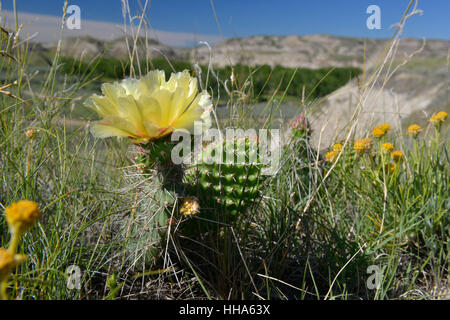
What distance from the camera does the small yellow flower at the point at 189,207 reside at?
0.76 meters

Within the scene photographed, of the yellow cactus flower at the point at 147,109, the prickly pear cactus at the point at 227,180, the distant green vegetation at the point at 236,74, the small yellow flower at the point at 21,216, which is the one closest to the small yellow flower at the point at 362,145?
the distant green vegetation at the point at 236,74

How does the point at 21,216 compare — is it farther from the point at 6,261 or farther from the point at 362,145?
the point at 362,145

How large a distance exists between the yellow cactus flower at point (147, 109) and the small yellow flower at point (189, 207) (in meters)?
0.15

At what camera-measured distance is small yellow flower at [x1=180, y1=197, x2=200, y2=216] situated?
0.76 metres

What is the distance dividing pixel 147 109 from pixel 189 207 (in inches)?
8.8

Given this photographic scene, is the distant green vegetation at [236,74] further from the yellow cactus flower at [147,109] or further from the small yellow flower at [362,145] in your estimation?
the yellow cactus flower at [147,109]

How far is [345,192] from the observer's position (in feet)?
4.14

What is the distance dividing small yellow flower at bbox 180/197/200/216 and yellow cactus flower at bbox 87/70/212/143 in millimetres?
153

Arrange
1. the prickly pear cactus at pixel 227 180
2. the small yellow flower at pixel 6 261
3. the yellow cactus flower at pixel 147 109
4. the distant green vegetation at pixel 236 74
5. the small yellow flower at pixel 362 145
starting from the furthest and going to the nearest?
the distant green vegetation at pixel 236 74, the small yellow flower at pixel 362 145, the prickly pear cactus at pixel 227 180, the yellow cactus flower at pixel 147 109, the small yellow flower at pixel 6 261

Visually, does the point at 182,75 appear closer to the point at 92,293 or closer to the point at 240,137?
the point at 240,137

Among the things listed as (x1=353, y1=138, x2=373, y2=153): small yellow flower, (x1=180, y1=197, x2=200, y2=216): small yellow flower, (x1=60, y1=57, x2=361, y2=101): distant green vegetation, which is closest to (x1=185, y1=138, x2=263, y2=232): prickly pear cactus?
(x1=180, y1=197, x2=200, y2=216): small yellow flower

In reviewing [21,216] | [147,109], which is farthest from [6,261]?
[147,109]
